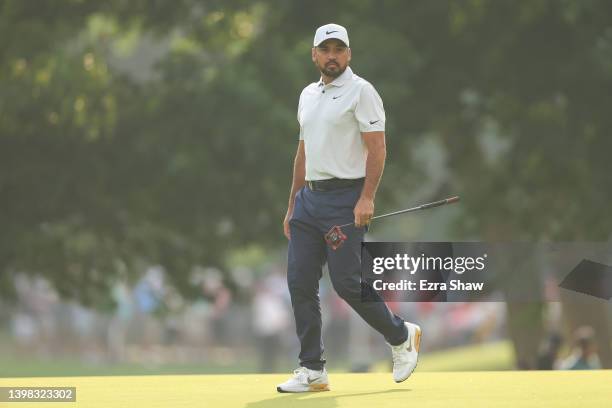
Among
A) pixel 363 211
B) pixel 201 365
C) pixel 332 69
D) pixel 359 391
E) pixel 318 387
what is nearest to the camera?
pixel 363 211

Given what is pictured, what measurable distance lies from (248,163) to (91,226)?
9.43 ft

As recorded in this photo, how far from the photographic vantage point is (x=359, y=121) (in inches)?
357

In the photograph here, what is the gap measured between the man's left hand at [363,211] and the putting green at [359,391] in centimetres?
100

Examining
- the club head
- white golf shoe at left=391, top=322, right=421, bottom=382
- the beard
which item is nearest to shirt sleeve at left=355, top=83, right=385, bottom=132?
the beard

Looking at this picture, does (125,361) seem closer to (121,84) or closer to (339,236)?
(121,84)

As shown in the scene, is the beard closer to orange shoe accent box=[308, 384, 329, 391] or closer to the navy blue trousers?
the navy blue trousers

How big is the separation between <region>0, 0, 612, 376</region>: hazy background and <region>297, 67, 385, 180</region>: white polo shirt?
35.4ft

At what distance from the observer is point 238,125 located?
20250mm

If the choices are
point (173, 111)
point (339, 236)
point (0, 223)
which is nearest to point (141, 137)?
point (173, 111)

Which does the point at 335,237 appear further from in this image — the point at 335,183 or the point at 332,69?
the point at 332,69

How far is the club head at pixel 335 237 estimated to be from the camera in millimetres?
9172

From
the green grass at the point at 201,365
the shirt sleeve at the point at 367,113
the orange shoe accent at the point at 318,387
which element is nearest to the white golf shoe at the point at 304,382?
the orange shoe accent at the point at 318,387

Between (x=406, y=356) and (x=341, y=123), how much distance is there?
1455 mm

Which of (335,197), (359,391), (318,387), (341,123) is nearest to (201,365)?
(318,387)
